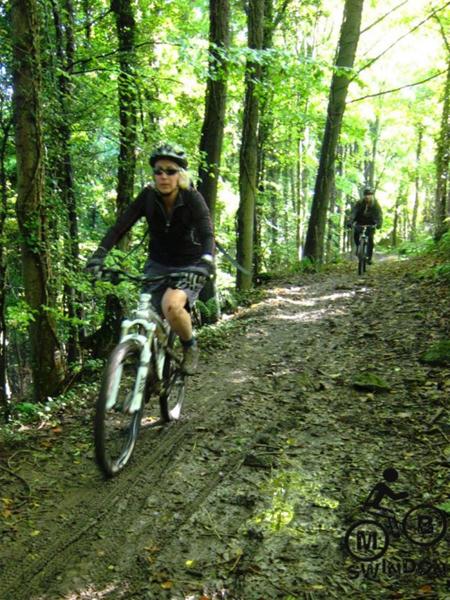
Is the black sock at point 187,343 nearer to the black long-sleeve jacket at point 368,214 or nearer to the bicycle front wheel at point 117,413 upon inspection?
the bicycle front wheel at point 117,413

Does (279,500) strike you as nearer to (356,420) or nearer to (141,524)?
(141,524)

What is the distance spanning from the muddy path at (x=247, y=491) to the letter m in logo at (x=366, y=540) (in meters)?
0.01

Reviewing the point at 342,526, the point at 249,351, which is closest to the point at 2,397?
the point at 249,351

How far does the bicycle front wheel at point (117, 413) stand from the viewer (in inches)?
143

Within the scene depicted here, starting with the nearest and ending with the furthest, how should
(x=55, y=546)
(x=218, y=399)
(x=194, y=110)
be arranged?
(x=55, y=546), (x=218, y=399), (x=194, y=110)

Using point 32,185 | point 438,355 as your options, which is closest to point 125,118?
point 32,185

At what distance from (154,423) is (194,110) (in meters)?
13.8

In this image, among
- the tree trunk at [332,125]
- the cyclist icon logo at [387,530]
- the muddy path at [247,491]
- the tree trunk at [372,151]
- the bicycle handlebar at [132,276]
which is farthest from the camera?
the tree trunk at [372,151]

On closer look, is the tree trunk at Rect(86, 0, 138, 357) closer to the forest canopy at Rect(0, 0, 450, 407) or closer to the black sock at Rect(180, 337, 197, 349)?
the forest canopy at Rect(0, 0, 450, 407)

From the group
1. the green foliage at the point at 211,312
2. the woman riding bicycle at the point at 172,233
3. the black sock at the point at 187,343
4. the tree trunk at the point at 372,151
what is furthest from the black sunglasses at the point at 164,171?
the tree trunk at the point at 372,151

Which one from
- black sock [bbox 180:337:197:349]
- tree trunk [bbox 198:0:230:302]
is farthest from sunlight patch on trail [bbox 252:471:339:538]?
tree trunk [bbox 198:0:230:302]

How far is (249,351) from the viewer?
8.09 m

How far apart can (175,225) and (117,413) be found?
1846 mm

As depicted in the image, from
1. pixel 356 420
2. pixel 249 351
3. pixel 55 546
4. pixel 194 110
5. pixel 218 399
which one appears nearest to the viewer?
pixel 55 546
